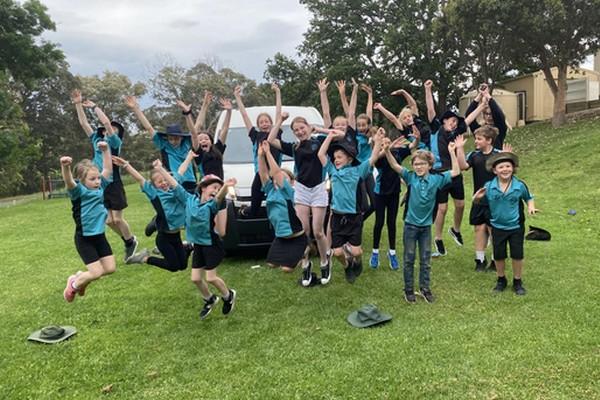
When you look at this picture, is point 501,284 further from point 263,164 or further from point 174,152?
point 174,152

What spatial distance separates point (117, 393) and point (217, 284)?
153 centimetres

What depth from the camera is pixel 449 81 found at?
1191 inches

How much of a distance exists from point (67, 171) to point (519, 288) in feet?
16.3

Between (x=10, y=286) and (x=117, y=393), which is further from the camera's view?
(x=10, y=286)

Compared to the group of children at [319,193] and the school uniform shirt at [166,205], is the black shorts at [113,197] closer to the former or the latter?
the group of children at [319,193]

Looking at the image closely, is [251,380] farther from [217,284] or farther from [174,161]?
[174,161]

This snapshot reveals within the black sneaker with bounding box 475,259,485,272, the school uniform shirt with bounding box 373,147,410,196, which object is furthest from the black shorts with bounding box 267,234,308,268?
the black sneaker with bounding box 475,259,485,272

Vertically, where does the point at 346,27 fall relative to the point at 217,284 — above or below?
above

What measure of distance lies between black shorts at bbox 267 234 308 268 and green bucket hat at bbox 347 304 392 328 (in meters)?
0.87

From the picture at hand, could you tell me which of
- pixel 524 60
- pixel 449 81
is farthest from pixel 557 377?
pixel 449 81

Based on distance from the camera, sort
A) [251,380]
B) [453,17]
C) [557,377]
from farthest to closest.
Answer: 1. [453,17]
2. [251,380]
3. [557,377]

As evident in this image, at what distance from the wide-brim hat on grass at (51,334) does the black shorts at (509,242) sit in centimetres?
471

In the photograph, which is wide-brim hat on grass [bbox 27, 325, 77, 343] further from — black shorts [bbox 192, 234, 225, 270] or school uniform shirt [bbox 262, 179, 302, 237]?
school uniform shirt [bbox 262, 179, 302, 237]

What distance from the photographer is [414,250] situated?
5258 mm
